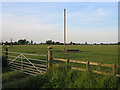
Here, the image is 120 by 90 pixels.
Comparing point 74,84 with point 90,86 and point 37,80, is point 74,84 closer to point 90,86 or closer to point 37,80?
point 90,86

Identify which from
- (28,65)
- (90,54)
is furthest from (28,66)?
(90,54)

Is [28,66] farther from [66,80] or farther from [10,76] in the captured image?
[66,80]

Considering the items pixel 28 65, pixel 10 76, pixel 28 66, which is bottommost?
pixel 10 76

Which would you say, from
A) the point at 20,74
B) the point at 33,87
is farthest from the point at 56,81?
the point at 20,74

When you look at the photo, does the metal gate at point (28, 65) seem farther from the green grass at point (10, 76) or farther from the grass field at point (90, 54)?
the grass field at point (90, 54)

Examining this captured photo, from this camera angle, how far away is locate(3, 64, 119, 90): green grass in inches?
225

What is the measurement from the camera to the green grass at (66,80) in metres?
5.71

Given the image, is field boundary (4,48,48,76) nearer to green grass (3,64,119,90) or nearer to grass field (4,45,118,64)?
green grass (3,64,119,90)

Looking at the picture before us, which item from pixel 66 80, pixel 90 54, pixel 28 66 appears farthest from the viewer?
pixel 90 54

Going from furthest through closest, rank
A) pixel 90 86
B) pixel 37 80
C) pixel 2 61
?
pixel 2 61 → pixel 37 80 → pixel 90 86

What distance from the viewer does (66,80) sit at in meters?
6.27

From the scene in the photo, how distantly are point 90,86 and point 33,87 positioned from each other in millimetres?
2946

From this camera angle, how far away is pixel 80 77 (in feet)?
20.6

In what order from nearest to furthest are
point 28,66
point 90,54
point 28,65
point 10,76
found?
1. point 10,76
2. point 28,65
3. point 28,66
4. point 90,54
